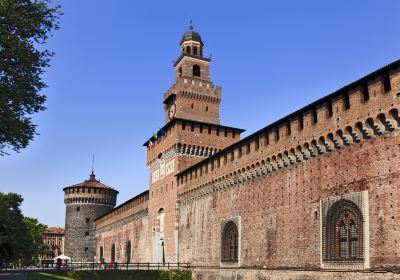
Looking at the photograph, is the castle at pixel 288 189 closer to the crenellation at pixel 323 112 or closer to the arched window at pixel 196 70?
the crenellation at pixel 323 112

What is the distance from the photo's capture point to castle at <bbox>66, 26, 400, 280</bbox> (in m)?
17.1

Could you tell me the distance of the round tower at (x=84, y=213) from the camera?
63750 mm

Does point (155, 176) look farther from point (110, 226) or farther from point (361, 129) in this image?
point (361, 129)

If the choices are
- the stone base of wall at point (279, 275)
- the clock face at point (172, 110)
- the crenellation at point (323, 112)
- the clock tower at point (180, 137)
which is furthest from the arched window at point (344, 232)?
the clock face at point (172, 110)

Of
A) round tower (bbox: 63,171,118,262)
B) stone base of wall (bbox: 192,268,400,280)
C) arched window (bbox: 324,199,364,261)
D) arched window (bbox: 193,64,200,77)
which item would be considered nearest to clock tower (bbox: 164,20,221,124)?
arched window (bbox: 193,64,200,77)

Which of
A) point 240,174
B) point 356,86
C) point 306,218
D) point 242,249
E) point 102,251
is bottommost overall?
point 102,251

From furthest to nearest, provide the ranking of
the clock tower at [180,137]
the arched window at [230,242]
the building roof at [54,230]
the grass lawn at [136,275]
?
the building roof at [54,230], the clock tower at [180,137], the grass lawn at [136,275], the arched window at [230,242]

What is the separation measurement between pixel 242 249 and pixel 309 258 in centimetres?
642

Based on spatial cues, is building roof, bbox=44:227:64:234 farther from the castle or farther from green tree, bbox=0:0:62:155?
green tree, bbox=0:0:62:155

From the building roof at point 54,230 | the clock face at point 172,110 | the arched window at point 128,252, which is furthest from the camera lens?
the building roof at point 54,230

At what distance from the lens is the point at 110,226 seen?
2288 inches

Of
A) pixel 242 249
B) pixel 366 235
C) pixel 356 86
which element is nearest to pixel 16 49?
pixel 356 86

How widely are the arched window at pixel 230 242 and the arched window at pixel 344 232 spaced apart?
851 cm

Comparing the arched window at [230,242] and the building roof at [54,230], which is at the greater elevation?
the arched window at [230,242]
